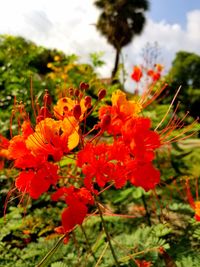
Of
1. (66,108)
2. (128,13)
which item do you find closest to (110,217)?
(66,108)

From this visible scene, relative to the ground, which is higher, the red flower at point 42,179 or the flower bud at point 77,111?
the flower bud at point 77,111

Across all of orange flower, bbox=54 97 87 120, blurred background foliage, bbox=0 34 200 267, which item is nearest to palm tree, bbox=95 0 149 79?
blurred background foliage, bbox=0 34 200 267

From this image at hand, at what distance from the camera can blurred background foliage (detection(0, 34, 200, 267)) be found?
205 cm

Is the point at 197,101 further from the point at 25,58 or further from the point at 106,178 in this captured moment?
the point at 106,178

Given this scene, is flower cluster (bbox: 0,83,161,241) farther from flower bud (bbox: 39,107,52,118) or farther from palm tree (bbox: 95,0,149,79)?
palm tree (bbox: 95,0,149,79)

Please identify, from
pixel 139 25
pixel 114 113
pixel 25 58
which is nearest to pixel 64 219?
pixel 114 113

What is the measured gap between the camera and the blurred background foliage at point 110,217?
2.05 meters

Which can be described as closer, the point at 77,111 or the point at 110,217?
the point at 77,111

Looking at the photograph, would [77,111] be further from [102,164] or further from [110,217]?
[110,217]

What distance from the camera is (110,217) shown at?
106 inches

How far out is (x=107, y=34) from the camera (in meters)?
26.0

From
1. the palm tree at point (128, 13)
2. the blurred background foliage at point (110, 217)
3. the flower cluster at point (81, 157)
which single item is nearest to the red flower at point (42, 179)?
the flower cluster at point (81, 157)

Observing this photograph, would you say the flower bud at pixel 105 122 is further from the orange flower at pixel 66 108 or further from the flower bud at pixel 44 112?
the flower bud at pixel 44 112

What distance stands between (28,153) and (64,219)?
0.25 m
